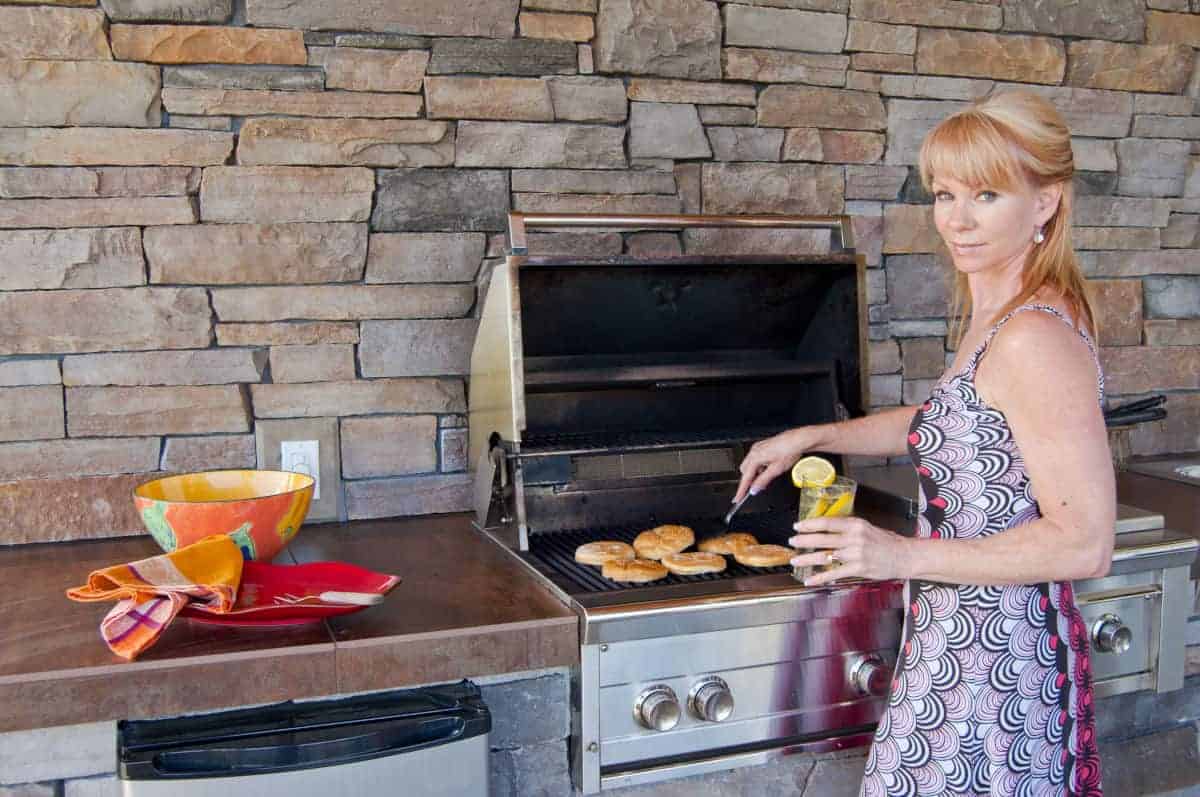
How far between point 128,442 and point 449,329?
2.10ft

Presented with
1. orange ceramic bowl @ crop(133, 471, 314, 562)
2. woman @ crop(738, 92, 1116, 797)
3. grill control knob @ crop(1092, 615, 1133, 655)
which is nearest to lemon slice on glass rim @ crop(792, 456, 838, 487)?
woman @ crop(738, 92, 1116, 797)

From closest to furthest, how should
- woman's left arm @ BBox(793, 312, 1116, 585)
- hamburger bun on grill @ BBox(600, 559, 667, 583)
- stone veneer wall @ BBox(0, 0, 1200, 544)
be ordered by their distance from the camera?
woman's left arm @ BBox(793, 312, 1116, 585), hamburger bun on grill @ BBox(600, 559, 667, 583), stone veneer wall @ BBox(0, 0, 1200, 544)

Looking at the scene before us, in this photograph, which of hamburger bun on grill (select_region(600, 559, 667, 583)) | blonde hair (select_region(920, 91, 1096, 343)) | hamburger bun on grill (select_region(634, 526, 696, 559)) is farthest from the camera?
hamburger bun on grill (select_region(634, 526, 696, 559))

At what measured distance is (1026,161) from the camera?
138 cm

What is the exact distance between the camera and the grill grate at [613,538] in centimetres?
162

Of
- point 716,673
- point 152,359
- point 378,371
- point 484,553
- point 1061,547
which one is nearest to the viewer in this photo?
point 1061,547

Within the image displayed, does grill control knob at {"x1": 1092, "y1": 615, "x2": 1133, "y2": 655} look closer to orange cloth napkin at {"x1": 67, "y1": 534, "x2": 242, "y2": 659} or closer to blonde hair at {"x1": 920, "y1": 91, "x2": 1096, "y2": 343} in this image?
blonde hair at {"x1": 920, "y1": 91, "x2": 1096, "y2": 343}

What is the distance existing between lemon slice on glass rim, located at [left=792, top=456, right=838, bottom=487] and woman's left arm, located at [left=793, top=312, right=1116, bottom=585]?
21 centimetres

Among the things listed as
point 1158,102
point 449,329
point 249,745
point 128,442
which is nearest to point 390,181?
point 449,329

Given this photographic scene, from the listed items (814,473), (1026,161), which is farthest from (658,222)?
(1026,161)

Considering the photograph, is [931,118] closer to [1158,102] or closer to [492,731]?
[1158,102]

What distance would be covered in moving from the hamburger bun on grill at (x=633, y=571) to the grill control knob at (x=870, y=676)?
1.07ft

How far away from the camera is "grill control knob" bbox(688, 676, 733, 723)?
1.51 meters

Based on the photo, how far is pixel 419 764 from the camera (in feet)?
4.58
